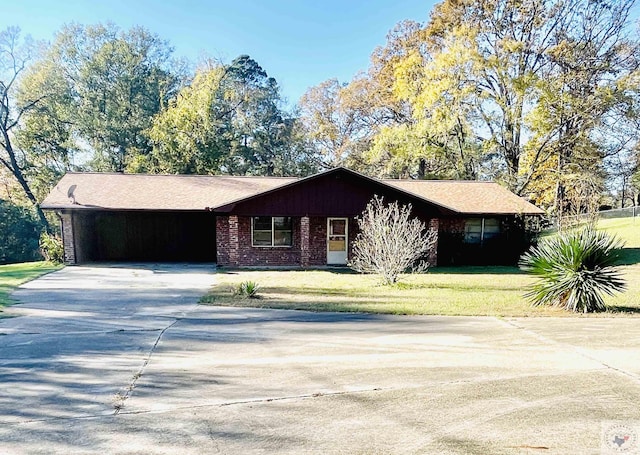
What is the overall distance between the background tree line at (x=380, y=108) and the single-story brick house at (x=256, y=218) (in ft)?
14.8

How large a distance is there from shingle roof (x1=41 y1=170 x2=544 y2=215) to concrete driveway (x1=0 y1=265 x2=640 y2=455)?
928cm

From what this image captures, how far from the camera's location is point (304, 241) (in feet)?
54.0

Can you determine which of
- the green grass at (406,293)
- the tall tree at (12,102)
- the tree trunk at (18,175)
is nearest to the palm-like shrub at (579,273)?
the green grass at (406,293)

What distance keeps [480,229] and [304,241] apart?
8259 mm

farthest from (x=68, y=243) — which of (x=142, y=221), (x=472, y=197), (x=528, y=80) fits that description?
(x=528, y=80)

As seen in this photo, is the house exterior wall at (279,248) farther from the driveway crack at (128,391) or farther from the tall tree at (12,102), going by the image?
the tall tree at (12,102)

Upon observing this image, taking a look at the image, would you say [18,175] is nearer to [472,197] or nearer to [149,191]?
[149,191]

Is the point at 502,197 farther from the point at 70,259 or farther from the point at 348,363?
the point at 70,259

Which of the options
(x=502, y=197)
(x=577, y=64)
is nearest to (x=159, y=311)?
(x=502, y=197)

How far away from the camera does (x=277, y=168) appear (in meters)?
32.5

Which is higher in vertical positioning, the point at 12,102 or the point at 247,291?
the point at 12,102

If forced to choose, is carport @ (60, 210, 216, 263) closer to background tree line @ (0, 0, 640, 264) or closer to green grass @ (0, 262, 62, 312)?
green grass @ (0, 262, 62, 312)

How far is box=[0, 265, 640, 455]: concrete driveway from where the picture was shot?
3305 millimetres
